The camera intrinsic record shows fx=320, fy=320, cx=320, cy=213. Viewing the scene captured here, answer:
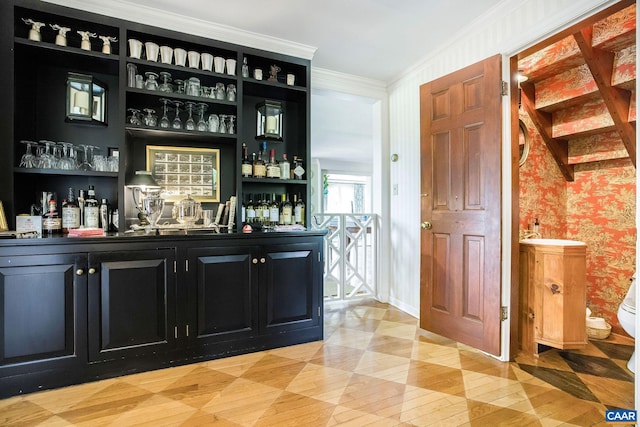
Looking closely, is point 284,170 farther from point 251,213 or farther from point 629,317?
point 629,317

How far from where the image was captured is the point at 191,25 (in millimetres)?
2381

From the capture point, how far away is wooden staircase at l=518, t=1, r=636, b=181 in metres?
2.16

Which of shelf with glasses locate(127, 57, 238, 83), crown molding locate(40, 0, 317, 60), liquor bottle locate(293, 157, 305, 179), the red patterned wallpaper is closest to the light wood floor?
the red patterned wallpaper

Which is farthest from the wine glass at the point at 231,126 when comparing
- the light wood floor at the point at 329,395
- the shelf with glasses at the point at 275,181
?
the light wood floor at the point at 329,395

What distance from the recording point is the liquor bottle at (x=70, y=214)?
2172 millimetres

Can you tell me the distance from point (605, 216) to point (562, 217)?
1.04 ft

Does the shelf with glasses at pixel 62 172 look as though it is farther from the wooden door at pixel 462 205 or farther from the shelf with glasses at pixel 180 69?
the wooden door at pixel 462 205

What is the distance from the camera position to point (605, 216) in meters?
2.80

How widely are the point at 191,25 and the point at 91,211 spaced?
153 cm

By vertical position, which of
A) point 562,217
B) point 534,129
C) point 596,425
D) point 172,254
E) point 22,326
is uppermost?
point 534,129

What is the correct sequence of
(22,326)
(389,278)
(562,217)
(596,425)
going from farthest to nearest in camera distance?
1. (389,278)
2. (562,217)
3. (22,326)
4. (596,425)

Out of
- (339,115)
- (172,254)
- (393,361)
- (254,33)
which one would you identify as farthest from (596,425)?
(339,115)

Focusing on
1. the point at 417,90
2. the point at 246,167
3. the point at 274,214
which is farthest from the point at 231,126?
the point at 417,90

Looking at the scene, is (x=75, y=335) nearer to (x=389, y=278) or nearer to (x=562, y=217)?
(x=389, y=278)
